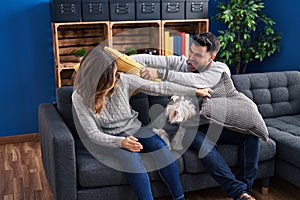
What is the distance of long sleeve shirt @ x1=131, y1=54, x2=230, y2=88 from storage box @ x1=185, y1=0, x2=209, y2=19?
1192 mm

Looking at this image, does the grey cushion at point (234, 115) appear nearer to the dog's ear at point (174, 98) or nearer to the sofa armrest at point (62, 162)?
the dog's ear at point (174, 98)

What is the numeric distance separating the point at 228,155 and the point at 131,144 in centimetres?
63

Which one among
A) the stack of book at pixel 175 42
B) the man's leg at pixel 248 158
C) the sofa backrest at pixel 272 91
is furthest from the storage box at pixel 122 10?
the man's leg at pixel 248 158

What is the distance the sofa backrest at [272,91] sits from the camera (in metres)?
2.73

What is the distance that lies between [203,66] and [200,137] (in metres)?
0.47

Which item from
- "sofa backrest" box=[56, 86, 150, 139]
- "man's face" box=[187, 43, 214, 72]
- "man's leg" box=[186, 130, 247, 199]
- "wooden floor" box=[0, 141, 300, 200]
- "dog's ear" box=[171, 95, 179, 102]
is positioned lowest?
"wooden floor" box=[0, 141, 300, 200]

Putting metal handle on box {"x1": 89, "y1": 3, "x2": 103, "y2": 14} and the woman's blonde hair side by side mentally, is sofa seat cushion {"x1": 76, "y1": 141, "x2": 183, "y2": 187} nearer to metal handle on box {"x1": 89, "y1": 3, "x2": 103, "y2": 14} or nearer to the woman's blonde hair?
the woman's blonde hair

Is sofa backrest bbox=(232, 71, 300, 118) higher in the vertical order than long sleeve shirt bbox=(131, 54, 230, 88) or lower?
lower

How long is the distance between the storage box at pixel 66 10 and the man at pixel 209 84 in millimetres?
1112

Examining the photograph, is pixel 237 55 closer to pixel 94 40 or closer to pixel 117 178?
pixel 94 40

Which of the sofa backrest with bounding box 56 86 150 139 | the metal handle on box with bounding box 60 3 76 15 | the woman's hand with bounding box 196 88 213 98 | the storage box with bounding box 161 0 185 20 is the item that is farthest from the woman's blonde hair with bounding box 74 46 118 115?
the storage box with bounding box 161 0 185 20

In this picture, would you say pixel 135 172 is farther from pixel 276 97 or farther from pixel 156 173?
pixel 276 97

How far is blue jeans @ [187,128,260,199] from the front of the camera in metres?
2.08

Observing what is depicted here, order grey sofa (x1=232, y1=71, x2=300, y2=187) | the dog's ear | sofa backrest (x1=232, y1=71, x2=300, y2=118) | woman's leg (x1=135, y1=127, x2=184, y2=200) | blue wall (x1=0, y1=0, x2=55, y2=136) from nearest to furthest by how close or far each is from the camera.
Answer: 1. woman's leg (x1=135, y1=127, x2=184, y2=200)
2. the dog's ear
3. grey sofa (x1=232, y1=71, x2=300, y2=187)
4. sofa backrest (x1=232, y1=71, x2=300, y2=118)
5. blue wall (x1=0, y1=0, x2=55, y2=136)
